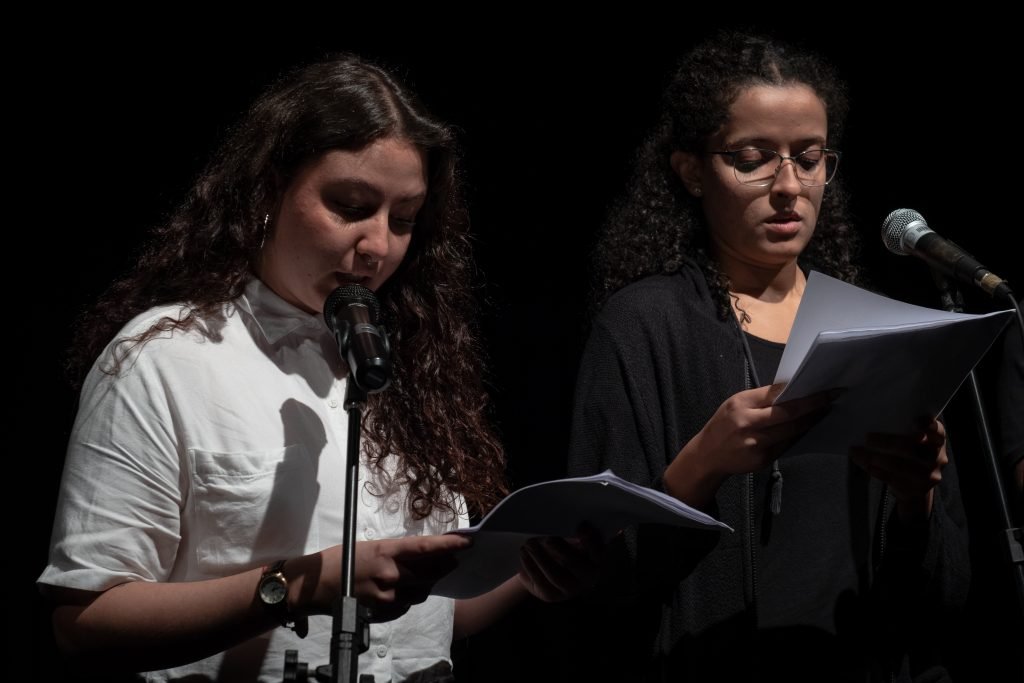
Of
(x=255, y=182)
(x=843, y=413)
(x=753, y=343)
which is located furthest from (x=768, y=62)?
(x=255, y=182)

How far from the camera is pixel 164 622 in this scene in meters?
1.54

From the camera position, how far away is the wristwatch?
150cm

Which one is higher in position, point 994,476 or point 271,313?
point 271,313

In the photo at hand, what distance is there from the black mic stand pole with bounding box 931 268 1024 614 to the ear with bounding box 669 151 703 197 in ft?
1.69

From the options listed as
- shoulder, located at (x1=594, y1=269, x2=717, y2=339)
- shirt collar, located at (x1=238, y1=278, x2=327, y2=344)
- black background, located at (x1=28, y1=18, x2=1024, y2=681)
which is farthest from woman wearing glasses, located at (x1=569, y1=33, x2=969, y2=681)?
black background, located at (x1=28, y1=18, x2=1024, y2=681)

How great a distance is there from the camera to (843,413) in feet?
5.32

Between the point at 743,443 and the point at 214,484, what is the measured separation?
76 centimetres

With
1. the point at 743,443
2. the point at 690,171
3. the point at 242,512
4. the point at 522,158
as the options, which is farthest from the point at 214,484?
the point at 522,158

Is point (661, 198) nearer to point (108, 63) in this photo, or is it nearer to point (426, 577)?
point (426, 577)

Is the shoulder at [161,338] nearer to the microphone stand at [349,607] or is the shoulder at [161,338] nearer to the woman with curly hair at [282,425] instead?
the woman with curly hair at [282,425]

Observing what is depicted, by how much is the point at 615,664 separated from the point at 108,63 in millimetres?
1980

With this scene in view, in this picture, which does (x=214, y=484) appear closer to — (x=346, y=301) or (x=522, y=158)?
(x=346, y=301)

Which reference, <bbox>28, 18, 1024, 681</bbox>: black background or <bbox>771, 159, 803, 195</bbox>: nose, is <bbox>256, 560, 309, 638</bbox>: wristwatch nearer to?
<bbox>771, 159, 803, 195</bbox>: nose

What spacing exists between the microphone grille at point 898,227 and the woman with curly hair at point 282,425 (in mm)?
752
